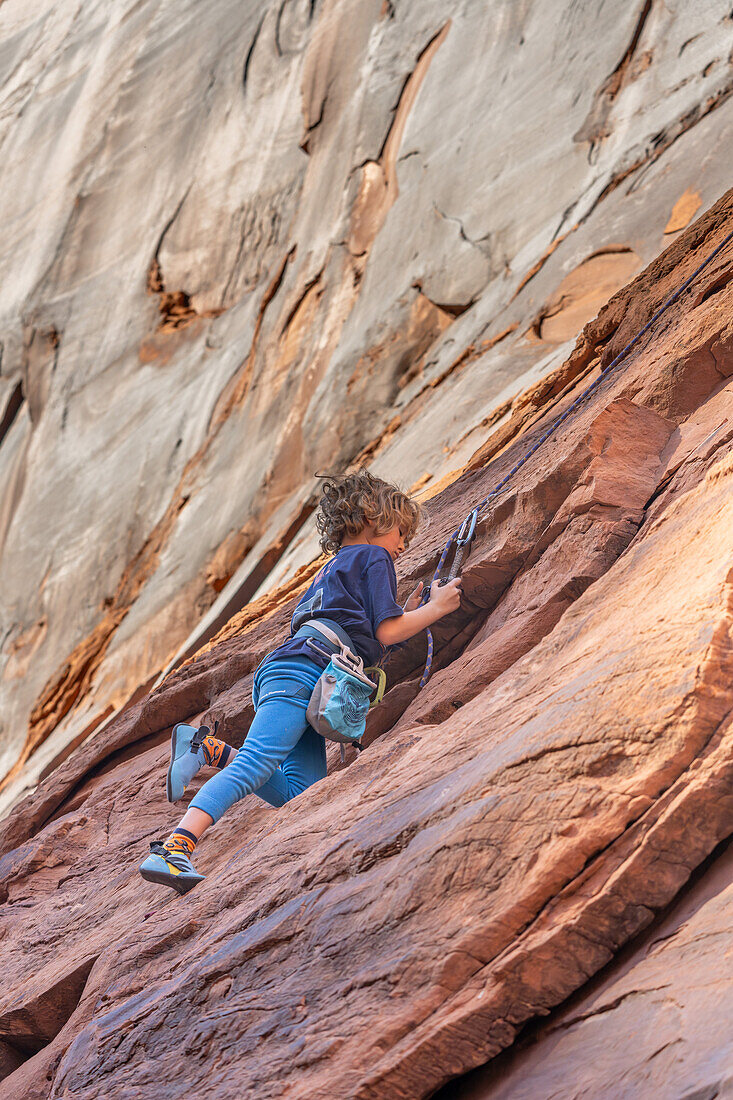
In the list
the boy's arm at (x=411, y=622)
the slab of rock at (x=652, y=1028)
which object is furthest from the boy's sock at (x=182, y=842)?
the slab of rock at (x=652, y=1028)

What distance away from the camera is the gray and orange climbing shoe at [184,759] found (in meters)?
4.06

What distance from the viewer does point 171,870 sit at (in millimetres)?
3410

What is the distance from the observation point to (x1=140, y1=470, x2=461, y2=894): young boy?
11.8 ft

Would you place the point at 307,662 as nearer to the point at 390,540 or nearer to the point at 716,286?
the point at 390,540

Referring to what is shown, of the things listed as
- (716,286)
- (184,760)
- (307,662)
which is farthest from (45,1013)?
(716,286)

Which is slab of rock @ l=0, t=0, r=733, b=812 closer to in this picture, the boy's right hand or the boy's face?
the boy's face

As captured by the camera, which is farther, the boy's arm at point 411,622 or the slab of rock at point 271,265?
the slab of rock at point 271,265

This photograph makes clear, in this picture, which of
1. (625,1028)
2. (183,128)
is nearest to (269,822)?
(625,1028)

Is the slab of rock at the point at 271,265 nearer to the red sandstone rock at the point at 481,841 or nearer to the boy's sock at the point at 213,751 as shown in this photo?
the red sandstone rock at the point at 481,841

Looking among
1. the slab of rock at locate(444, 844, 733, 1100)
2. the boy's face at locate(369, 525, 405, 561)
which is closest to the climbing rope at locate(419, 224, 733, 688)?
the boy's face at locate(369, 525, 405, 561)

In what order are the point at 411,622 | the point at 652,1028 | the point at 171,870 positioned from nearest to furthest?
the point at 652,1028 → the point at 171,870 → the point at 411,622

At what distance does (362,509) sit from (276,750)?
1185 mm

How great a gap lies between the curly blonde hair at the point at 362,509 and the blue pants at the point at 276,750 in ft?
2.41

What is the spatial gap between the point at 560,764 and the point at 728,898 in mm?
473
